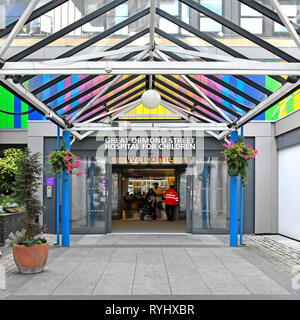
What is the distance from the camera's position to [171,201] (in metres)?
16.4

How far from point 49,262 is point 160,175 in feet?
41.5

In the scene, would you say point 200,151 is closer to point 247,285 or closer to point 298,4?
point 247,285

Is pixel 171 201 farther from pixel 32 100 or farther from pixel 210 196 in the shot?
pixel 32 100

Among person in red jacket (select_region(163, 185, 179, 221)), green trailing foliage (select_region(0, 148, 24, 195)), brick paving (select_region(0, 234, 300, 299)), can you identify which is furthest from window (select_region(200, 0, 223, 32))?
person in red jacket (select_region(163, 185, 179, 221))

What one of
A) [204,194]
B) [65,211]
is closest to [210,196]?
[204,194]

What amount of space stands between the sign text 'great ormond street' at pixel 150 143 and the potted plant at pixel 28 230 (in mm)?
5698

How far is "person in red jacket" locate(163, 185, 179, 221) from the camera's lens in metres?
16.1

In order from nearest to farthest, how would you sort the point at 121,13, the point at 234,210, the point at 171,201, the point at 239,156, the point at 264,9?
the point at 264,9 < the point at 121,13 < the point at 239,156 < the point at 234,210 < the point at 171,201

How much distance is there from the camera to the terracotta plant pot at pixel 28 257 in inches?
269

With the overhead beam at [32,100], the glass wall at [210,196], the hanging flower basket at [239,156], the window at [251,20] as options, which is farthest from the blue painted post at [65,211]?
the window at [251,20]

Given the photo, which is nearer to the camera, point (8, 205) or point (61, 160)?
point (61, 160)

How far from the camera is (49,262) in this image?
7891 millimetres

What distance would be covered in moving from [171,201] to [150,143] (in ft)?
13.7

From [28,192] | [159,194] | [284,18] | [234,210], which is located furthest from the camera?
[159,194]
